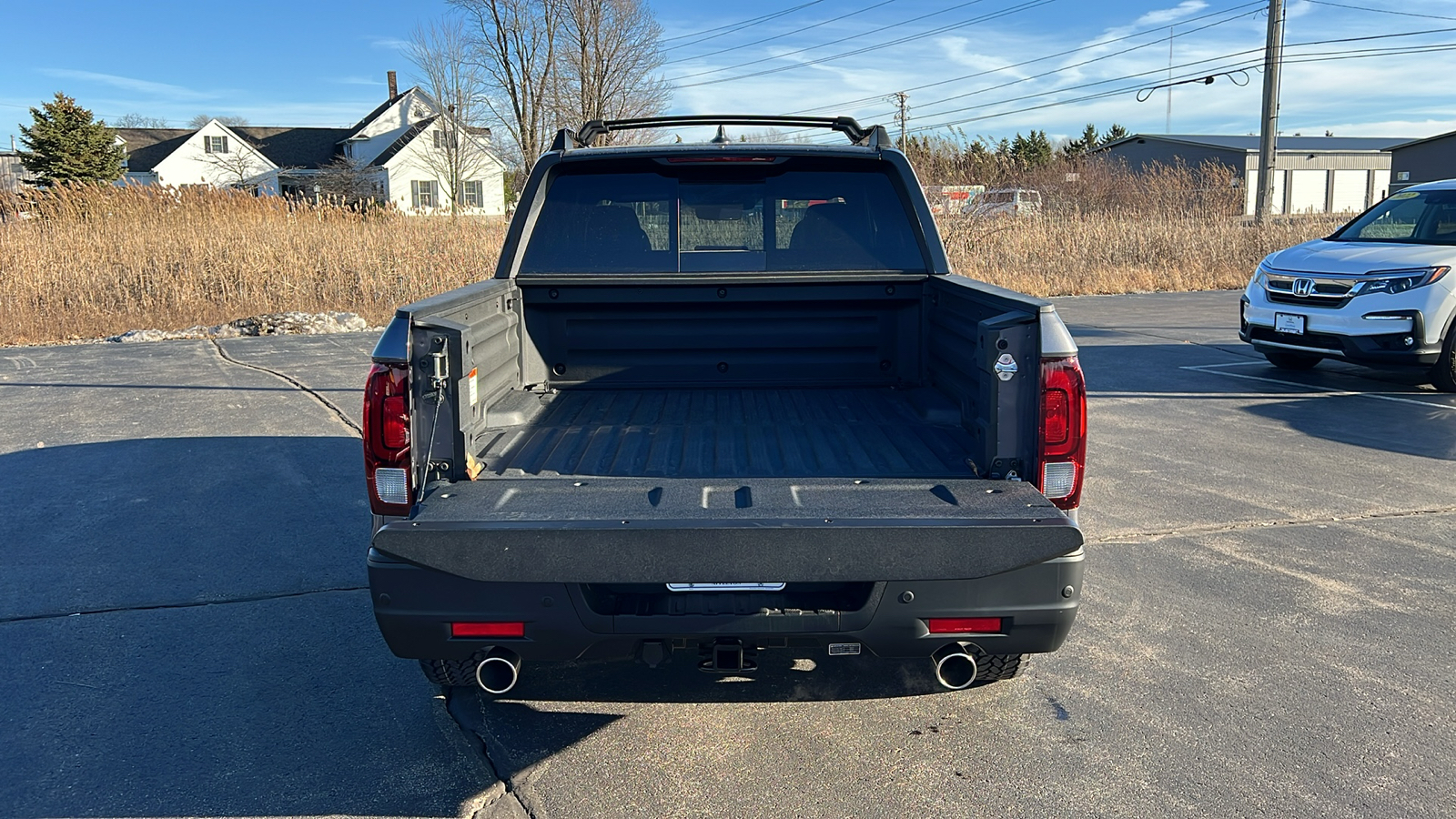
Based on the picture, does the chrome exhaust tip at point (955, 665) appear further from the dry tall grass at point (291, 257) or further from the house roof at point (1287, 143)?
the house roof at point (1287, 143)

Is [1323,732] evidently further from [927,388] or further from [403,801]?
[403,801]

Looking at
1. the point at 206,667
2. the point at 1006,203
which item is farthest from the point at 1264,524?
the point at 1006,203

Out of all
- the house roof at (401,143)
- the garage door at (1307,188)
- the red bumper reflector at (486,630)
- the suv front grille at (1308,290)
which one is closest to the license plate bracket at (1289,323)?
the suv front grille at (1308,290)

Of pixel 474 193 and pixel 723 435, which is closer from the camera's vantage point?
pixel 723 435

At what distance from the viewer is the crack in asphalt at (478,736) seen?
285 cm

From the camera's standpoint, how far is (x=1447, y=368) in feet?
28.0

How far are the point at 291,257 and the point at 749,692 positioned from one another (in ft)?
48.5

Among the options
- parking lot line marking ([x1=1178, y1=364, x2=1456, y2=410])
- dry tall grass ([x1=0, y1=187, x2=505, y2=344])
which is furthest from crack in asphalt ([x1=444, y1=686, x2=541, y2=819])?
dry tall grass ([x1=0, y1=187, x2=505, y2=344])

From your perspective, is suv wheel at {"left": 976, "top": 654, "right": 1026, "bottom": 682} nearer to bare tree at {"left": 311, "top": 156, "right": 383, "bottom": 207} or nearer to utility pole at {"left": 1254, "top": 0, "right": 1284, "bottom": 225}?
utility pole at {"left": 1254, "top": 0, "right": 1284, "bottom": 225}

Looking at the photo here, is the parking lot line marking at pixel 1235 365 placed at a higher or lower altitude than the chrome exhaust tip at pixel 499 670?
higher

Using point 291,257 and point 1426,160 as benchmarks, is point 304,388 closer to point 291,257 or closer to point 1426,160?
point 291,257

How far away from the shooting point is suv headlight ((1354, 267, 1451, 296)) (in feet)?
27.6

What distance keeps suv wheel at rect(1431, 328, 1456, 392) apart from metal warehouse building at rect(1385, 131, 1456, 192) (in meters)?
44.3

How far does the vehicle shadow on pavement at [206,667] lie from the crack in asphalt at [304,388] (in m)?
1.25
